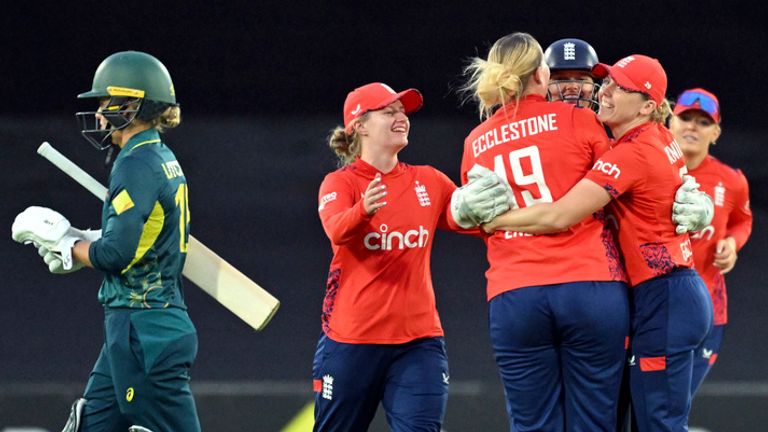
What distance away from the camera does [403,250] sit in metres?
3.36

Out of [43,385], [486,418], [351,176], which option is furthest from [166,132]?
[351,176]

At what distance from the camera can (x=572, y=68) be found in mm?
3486

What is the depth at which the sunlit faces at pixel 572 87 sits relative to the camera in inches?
136

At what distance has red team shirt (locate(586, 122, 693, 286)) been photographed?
295 centimetres

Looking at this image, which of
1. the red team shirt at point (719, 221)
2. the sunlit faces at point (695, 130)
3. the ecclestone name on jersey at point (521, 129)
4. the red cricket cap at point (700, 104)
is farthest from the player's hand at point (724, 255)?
the ecclestone name on jersey at point (521, 129)

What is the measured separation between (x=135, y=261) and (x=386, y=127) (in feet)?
2.83

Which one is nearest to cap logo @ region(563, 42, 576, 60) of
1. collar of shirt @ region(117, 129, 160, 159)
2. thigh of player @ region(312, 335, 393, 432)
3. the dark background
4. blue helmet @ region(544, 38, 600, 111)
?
blue helmet @ region(544, 38, 600, 111)

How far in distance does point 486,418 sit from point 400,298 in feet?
5.53

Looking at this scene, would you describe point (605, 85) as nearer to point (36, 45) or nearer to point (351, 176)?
point (351, 176)

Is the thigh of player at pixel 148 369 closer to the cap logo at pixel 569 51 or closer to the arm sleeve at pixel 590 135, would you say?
the arm sleeve at pixel 590 135

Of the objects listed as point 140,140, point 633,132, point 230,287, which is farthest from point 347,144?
point 633,132

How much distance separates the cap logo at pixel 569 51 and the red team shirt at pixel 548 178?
531 millimetres

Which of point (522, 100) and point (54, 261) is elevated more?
point (522, 100)

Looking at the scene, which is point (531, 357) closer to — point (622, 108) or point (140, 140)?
point (622, 108)
